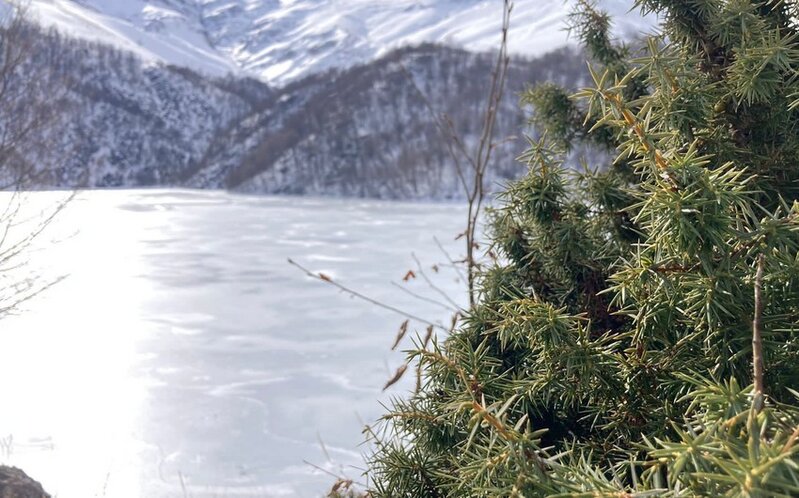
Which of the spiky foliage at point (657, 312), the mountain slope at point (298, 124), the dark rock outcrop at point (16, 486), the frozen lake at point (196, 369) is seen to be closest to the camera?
the spiky foliage at point (657, 312)

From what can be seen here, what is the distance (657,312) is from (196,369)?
8655 millimetres

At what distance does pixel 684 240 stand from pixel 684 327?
286 millimetres

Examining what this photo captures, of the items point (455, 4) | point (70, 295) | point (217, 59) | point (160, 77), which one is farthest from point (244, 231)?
point (455, 4)

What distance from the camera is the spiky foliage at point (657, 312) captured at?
0.71 m

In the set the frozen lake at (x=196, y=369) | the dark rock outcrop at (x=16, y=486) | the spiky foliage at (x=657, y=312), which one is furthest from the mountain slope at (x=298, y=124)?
the spiky foliage at (x=657, y=312)

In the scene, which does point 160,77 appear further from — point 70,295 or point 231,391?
point 231,391

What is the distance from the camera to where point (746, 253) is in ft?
2.89

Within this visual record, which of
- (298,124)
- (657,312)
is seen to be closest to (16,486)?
(657,312)

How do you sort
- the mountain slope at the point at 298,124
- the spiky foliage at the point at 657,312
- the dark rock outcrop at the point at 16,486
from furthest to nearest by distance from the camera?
the mountain slope at the point at 298,124, the dark rock outcrop at the point at 16,486, the spiky foliage at the point at 657,312

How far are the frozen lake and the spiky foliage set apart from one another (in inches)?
39.1

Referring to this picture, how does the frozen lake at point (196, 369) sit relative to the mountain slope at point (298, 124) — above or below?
below

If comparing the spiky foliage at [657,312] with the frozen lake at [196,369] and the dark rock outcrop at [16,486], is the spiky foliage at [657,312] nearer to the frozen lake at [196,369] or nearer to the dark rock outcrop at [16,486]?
the frozen lake at [196,369]

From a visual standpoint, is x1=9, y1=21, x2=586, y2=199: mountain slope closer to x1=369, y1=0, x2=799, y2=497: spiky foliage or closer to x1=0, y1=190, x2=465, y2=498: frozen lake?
x1=0, y1=190, x2=465, y2=498: frozen lake

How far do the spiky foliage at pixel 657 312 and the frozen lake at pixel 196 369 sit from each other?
3.25ft
